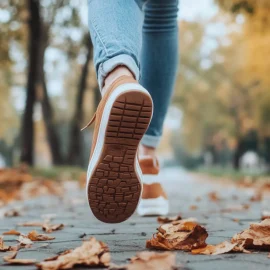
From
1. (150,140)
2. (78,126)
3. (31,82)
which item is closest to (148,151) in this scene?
(150,140)

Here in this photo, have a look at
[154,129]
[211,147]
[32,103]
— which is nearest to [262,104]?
[32,103]

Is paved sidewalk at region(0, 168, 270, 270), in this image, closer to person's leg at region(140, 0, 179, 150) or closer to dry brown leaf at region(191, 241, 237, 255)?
dry brown leaf at region(191, 241, 237, 255)

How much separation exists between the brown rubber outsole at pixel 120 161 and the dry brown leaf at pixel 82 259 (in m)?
0.31

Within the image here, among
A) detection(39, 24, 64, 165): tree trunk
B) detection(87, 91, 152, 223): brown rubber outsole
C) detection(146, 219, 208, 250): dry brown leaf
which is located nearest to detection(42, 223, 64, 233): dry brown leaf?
detection(87, 91, 152, 223): brown rubber outsole

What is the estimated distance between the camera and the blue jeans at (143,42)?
160 centimetres

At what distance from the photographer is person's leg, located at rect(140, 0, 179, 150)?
2199mm

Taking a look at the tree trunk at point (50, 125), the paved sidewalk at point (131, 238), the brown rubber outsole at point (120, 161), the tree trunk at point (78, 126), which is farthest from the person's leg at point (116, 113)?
the tree trunk at point (78, 126)

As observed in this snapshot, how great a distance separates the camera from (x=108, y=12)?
166cm

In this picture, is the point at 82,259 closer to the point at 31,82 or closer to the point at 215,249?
the point at 215,249

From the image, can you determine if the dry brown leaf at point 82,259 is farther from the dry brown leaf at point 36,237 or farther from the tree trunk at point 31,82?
the tree trunk at point 31,82

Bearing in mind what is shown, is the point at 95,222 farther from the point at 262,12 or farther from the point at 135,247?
the point at 262,12

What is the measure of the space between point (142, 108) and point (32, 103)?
9.41m

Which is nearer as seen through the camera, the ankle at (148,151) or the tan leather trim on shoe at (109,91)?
the tan leather trim on shoe at (109,91)

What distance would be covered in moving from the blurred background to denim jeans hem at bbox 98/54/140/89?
7.02 meters
